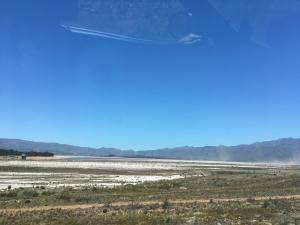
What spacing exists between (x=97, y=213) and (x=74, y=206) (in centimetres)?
368

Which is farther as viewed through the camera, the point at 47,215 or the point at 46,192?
the point at 46,192

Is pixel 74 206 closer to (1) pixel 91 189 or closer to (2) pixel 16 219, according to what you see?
(2) pixel 16 219

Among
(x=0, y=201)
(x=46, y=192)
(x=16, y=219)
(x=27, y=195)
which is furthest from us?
(x=46, y=192)

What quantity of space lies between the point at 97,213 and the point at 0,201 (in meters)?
9.39

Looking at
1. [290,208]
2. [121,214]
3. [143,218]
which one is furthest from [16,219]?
[290,208]

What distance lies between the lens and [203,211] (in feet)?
63.5

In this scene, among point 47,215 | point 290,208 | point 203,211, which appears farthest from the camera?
point 290,208

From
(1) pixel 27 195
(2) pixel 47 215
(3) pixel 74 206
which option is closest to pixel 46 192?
(1) pixel 27 195

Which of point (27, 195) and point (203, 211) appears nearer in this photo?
point (203, 211)

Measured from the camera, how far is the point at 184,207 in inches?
822

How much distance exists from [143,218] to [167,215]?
156 centimetres

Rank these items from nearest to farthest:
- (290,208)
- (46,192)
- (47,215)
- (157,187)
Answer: (47,215), (290,208), (46,192), (157,187)

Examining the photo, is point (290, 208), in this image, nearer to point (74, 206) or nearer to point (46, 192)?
point (74, 206)

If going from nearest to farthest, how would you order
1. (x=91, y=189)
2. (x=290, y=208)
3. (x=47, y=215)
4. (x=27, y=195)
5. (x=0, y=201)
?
1. (x=47, y=215)
2. (x=290, y=208)
3. (x=0, y=201)
4. (x=27, y=195)
5. (x=91, y=189)
